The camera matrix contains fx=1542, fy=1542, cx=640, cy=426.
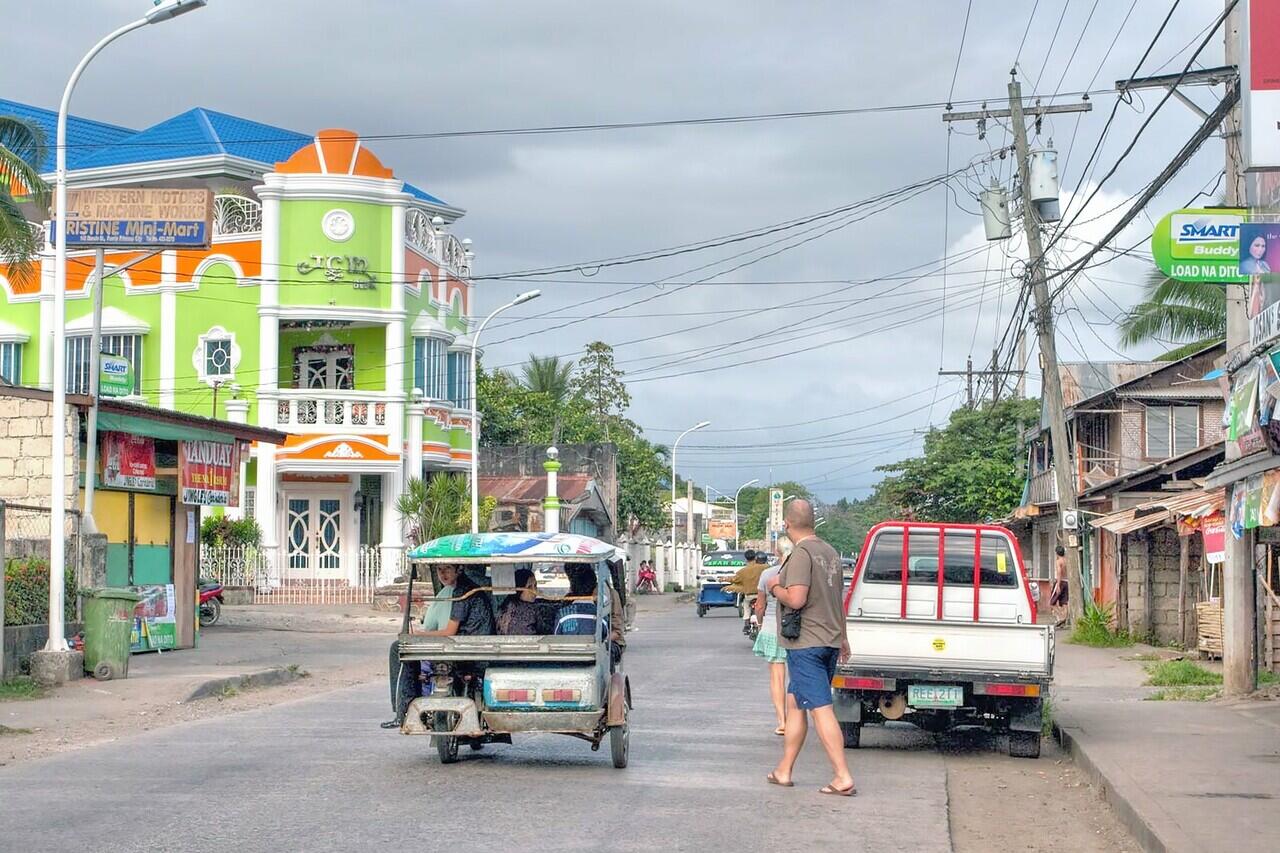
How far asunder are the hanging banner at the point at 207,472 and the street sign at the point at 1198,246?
15.9 meters

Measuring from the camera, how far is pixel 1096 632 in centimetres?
2947

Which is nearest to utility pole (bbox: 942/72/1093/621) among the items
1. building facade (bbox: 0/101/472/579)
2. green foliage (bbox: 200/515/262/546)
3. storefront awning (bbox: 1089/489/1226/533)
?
storefront awning (bbox: 1089/489/1226/533)

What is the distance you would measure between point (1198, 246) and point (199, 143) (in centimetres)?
3347

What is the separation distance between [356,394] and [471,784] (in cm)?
3273

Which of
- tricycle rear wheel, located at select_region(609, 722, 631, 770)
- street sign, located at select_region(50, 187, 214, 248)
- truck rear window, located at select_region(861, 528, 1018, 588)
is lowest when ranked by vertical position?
tricycle rear wheel, located at select_region(609, 722, 631, 770)

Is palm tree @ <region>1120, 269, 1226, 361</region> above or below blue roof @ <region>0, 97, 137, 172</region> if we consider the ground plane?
below

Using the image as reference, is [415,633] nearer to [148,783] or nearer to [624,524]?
[148,783]

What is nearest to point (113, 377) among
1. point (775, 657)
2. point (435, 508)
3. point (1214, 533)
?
point (775, 657)

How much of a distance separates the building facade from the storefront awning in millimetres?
21324

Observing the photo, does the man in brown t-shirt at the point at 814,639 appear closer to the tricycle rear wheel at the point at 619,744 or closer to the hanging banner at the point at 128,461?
the tricycle rear wheel at the point at 619,744

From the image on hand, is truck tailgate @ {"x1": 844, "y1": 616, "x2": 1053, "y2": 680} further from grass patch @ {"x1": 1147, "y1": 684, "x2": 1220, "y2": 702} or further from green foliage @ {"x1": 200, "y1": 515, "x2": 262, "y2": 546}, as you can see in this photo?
green foliage @ {"x1": 200, "y1": 515, "x2": 262, "y2": 546}

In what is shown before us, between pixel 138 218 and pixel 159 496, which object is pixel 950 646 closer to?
pixel 138 218

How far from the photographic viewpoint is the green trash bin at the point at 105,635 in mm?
18859

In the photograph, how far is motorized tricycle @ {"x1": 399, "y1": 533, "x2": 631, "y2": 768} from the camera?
11117 millimetres
